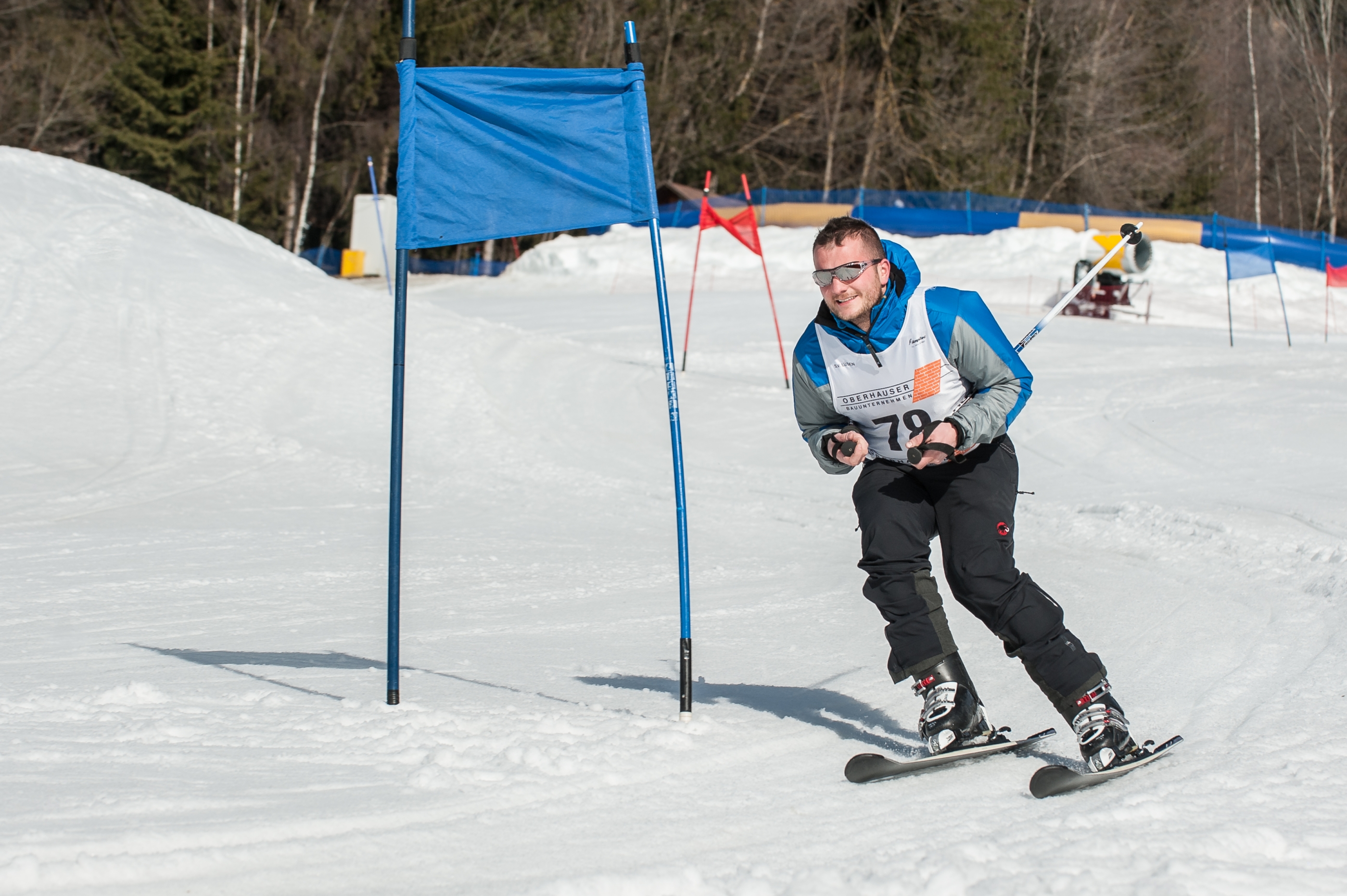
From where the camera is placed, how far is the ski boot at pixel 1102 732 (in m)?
3.56

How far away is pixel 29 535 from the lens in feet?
27.8

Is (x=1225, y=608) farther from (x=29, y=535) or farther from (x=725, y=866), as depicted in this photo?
(x=29, y=535)

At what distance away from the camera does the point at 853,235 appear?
365cm

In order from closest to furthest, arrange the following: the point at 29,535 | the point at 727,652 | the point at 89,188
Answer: the point at 727,652 → the point at 29,535 → the point at 89,188

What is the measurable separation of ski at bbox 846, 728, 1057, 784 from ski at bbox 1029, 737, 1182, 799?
219 mm

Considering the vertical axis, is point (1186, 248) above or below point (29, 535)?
above

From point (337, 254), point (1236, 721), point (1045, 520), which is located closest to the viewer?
point (1236, 721)

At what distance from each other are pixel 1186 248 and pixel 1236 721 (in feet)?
93.7

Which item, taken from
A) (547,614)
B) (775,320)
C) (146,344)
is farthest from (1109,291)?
(547,614)

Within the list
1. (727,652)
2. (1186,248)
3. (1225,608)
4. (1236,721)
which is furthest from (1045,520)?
(1186,248)

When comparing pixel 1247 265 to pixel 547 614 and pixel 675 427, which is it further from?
pixel 675 427

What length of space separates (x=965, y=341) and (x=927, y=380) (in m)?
0.16

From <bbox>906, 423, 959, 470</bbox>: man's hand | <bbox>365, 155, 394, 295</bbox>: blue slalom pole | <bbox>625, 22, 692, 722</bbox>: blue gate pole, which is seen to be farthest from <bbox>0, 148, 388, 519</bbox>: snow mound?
<bbox>906, 423, 959, 470</bbox>: man's hand

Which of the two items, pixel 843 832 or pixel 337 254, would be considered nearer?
pixel 843 832
